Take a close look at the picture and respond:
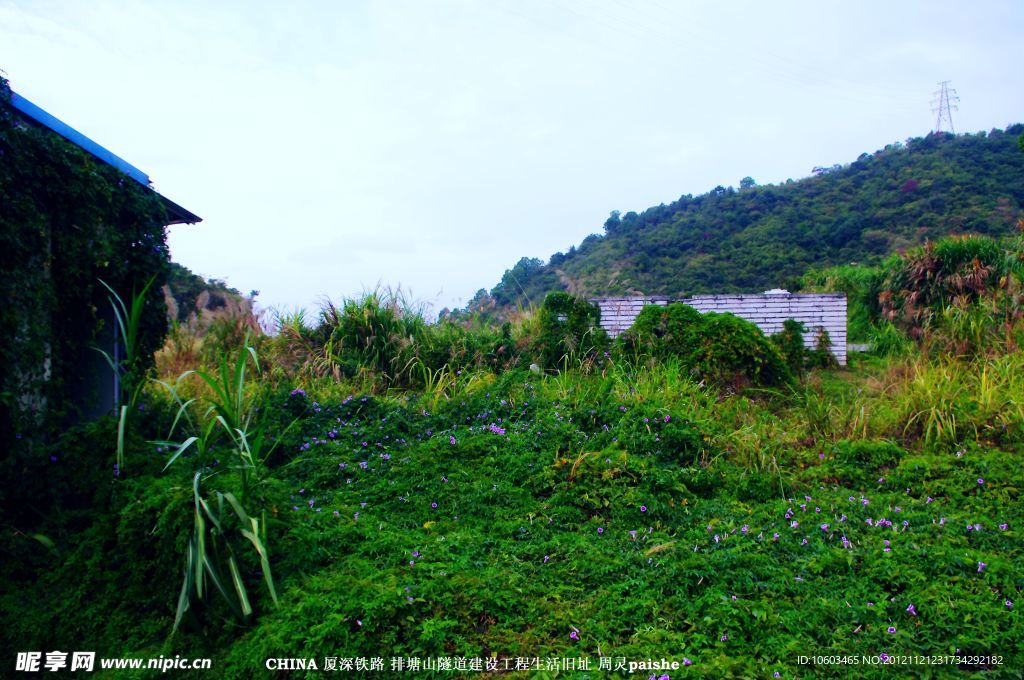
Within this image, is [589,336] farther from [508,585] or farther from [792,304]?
[508,585]

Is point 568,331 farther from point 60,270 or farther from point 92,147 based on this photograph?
point 60,270

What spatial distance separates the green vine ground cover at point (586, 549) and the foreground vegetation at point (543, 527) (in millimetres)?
13

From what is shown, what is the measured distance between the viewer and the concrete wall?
9779 mm

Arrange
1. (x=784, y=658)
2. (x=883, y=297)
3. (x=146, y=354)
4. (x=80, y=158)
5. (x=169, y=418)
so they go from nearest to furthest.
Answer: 1. (x=784, y=658)
2. (x=80, y=158)
3. (x=169, y=418)
4. (x=146, y=354)
5. (x=883, y=297)

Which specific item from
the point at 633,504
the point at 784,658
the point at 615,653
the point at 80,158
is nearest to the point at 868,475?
the point at 633,504

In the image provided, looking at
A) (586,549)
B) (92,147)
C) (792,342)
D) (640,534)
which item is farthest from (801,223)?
(92,147)

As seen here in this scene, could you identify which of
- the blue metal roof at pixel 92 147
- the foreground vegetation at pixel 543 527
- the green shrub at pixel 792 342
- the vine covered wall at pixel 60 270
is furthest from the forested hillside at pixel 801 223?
the vine covered wall at pixel 60 270

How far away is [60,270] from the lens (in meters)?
3.80

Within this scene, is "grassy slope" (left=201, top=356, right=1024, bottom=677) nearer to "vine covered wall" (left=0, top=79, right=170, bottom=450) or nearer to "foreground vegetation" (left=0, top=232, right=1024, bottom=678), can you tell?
"foreground vegetation" (left=0, top=232, right=1024, bottom=678)

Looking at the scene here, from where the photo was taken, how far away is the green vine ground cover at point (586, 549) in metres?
2.38

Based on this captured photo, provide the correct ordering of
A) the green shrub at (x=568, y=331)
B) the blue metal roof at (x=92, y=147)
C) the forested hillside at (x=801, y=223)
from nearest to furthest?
the blue metal roof at (x=92, y=147), the green shrub at (x=568, y=331), the forested hillside at (x=801, y=223)

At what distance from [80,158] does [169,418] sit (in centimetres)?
175

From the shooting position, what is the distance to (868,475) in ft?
13.6

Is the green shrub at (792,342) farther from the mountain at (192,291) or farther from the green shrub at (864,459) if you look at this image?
the mountain at (192,291)
